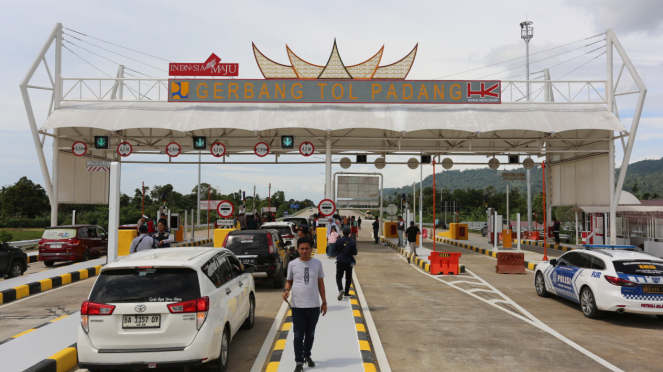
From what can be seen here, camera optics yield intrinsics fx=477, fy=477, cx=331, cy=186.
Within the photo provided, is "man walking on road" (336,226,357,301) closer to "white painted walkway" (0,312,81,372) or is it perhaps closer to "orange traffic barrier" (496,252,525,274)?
"white painted walkway" (0,312,81,372)

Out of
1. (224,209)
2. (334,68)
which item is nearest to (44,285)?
(224,209)

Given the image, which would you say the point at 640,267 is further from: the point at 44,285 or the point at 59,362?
the point at 44,285

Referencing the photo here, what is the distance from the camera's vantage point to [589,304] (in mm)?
9688

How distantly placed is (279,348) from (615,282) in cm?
663

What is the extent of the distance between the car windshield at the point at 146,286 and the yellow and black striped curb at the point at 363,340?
2.33 metres

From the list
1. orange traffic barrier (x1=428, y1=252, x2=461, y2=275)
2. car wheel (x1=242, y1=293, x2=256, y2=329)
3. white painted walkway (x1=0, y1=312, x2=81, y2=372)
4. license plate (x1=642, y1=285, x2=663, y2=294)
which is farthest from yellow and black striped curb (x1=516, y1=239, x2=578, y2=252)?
white painted walkway (x1=0, y1=312, x2=81, y2=372)

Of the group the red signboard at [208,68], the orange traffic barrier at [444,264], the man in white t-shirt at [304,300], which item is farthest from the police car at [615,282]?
the red signboard at [208,68]

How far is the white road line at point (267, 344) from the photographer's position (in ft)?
20.8

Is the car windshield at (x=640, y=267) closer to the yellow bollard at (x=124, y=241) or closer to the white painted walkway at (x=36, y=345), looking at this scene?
the white painted walkway at (x=36, y=345)

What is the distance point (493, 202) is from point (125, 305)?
10161cm

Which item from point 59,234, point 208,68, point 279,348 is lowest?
point 279,348

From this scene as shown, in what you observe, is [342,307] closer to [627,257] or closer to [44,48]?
[627,257]

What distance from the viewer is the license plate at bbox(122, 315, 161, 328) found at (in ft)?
17.4

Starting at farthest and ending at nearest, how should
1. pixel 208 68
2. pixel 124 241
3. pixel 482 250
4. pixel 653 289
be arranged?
pixel 482 250
pixel 208 68
pixel 124 241
pixel 653 289
